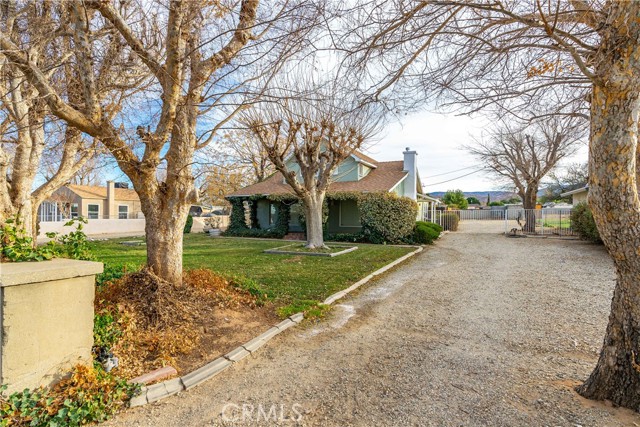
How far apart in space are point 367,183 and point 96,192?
3090 centimetres

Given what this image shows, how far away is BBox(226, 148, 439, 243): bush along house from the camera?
15.8m

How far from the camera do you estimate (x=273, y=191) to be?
1991 cm

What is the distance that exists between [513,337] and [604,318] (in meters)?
2.02

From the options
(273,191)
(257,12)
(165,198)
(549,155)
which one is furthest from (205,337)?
(549,155)

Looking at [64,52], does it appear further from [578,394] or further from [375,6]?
[578,394]

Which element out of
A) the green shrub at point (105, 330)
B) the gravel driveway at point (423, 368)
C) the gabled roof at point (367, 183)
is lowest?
the gravel driveway at point (423, 368)

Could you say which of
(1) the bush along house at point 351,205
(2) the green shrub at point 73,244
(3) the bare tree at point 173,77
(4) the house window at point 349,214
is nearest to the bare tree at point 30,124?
(3) the bare tree at point 173,77

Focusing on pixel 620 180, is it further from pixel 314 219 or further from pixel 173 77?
pixel 314 219

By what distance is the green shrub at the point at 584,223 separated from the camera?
14.0 meters

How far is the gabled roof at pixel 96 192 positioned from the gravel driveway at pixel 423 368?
3117 centimetres

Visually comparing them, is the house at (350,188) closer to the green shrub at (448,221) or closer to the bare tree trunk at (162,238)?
the green shrub at (448,221)

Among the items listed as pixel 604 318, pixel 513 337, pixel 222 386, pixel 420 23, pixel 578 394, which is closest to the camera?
pixel 578 394

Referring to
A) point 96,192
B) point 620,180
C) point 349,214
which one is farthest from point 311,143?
point 96,192

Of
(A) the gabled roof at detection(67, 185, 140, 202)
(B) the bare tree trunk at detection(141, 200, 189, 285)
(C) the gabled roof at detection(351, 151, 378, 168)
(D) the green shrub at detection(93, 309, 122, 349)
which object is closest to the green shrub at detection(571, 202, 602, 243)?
(C) the gabled roof at detection(351, 151, 378, 168)
